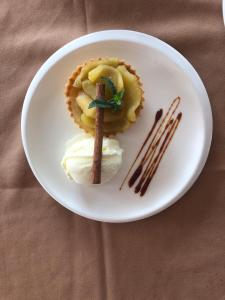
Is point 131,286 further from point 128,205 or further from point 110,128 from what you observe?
point 110,128

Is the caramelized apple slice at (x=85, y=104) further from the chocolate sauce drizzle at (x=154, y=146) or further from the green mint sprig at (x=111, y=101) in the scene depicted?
the chocolate sauce drizzle at (x=154, y=146)

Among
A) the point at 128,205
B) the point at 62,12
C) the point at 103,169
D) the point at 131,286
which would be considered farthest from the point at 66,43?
the point at 131,286

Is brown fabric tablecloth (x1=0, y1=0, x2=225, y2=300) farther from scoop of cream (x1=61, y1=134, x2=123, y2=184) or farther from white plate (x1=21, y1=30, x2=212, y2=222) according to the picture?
scoop of cream (x1=61, y1=134, x2=123, y2=184)

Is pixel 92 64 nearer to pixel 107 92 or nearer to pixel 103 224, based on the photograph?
pixel 107 92

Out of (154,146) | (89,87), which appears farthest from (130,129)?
(89,87)

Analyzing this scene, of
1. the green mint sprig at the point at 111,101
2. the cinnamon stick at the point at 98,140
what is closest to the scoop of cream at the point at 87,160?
the cinnamon stick at the point at 98,140

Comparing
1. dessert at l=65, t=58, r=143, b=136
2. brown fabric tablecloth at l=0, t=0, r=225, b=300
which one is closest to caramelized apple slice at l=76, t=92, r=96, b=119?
dessert at l=65, t=58, r=143, b=136
